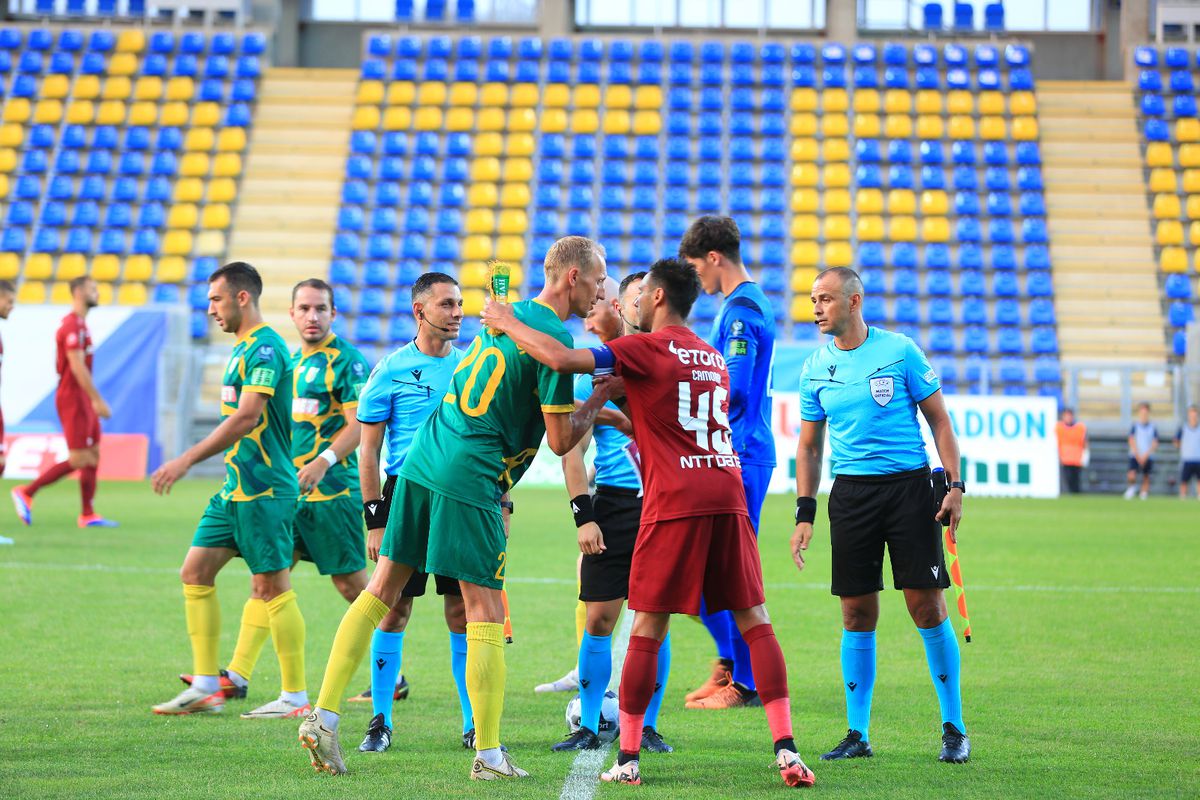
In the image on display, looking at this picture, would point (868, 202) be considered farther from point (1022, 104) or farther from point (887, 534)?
point (887, 534)

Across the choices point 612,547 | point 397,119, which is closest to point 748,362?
point 612,547

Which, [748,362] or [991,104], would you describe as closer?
[748,362]

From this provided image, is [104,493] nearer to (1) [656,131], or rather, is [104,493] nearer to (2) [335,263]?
(2) [335,263]

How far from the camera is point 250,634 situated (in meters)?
6.64

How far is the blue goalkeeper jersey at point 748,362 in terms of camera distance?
20.3 feet

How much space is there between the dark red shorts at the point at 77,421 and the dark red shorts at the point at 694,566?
11071 mm

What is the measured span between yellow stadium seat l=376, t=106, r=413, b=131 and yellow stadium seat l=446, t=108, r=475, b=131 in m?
0.92

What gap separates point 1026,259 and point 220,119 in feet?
60.9

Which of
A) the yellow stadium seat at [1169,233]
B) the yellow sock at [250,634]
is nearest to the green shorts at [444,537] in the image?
the yellow sock at [250,634]

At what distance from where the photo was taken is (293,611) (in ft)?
21.0

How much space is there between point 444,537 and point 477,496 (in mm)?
202

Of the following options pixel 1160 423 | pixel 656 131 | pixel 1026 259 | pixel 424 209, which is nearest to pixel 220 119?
pixel 424 209

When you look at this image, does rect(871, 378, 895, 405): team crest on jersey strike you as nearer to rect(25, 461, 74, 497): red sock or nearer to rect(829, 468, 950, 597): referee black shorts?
rect(829, 468, 950, 597): referee black shorts

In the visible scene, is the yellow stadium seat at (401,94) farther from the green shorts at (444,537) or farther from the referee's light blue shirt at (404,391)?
the green shorts at (444,537)
